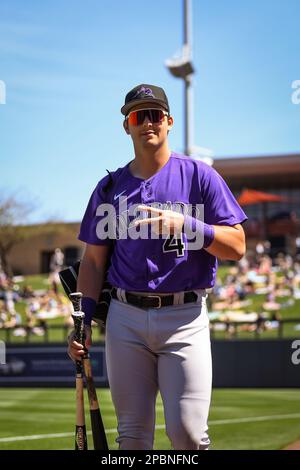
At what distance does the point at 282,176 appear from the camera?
142 ft

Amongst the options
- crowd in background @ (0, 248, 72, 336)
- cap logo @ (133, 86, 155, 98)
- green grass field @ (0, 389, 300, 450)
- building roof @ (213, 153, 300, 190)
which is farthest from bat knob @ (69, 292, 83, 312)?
building roof @ (213, 153, 300, 190)

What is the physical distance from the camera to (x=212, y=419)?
9609 millimetres

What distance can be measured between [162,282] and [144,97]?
2.87ft

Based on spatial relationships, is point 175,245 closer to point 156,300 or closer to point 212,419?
point 156,300

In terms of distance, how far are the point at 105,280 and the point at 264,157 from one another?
129ft

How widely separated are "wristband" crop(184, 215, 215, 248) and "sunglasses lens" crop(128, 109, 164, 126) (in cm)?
53

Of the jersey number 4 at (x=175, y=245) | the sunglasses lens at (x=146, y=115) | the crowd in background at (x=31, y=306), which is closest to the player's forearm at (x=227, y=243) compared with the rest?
the jersey number 4 at (x=175, y=245)

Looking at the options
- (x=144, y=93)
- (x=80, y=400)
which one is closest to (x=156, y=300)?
(x=80, y=400)

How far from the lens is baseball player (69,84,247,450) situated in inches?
129

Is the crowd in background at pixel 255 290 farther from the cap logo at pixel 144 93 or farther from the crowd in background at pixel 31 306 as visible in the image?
the cap logo at pixel 144 93

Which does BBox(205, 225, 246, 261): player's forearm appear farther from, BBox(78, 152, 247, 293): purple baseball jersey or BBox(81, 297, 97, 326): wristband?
BBox(81, 297, 97, 326): wristband

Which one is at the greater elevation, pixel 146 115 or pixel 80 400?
pixel 146 115

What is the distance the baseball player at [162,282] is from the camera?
328 centimetres

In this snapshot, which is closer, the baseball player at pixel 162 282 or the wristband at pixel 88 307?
the baseball player at pixel 162 282
